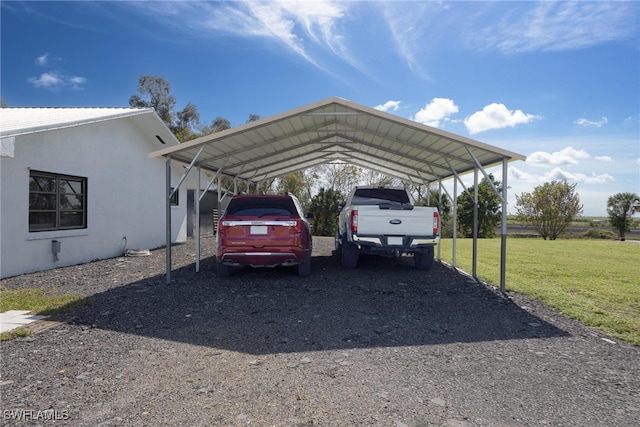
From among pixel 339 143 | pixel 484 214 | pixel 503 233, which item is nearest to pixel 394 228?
pixel 503 233

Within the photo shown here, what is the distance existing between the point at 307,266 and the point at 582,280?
20.6 feet

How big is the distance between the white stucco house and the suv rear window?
409 cm

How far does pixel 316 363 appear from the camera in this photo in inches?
153

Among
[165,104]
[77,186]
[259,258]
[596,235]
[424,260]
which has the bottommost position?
[596,235]

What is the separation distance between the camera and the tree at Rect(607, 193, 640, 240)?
3753 cm

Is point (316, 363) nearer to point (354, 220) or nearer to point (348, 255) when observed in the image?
point (354, 220)

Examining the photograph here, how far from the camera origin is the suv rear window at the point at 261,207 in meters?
8.23

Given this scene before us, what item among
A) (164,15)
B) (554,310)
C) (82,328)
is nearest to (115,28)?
(164,15)

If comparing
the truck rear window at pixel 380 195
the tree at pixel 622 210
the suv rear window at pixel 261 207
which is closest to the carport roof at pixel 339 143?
the truck rear window at pixel 380 195

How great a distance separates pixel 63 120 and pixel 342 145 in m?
7.47

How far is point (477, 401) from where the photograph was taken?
10.3 ft

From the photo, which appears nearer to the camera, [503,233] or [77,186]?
[503,233]

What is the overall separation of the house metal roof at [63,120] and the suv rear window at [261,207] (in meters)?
4.09

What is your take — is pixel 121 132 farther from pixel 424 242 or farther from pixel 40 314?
pixel 424 242
